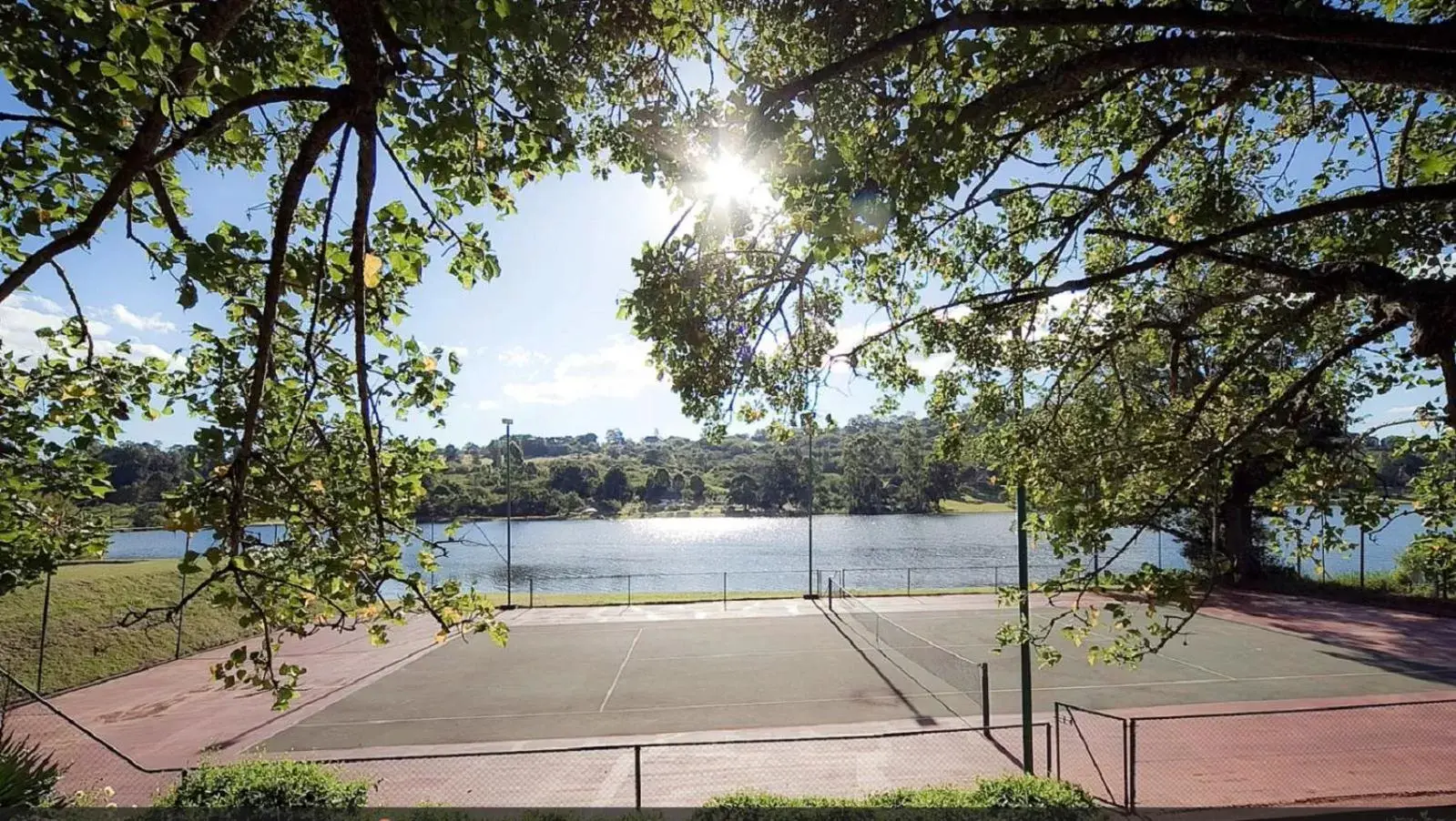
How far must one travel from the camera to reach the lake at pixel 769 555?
3788 cm

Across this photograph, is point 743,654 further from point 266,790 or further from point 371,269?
point 371,269

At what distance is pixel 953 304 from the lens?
622 centimetres

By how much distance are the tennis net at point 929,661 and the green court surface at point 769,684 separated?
0.26ft

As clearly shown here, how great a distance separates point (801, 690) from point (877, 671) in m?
2.44

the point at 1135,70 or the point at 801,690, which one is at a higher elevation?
the point at 1135,70

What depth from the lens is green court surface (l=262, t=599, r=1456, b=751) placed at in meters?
13.1

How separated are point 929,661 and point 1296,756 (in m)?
8.19

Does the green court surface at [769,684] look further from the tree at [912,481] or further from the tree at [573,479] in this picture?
the tree at [573,479]

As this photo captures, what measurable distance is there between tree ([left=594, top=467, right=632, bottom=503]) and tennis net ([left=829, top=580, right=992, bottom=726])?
324 feet

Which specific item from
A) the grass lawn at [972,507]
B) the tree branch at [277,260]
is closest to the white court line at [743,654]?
the tree branch at [277,260]

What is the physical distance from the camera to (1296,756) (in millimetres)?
10414

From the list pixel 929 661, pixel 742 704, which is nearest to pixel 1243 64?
pixel 742 704

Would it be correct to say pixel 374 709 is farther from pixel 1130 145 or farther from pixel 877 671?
pixel 1130 145

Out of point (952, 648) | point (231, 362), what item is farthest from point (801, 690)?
point (231, 362)
